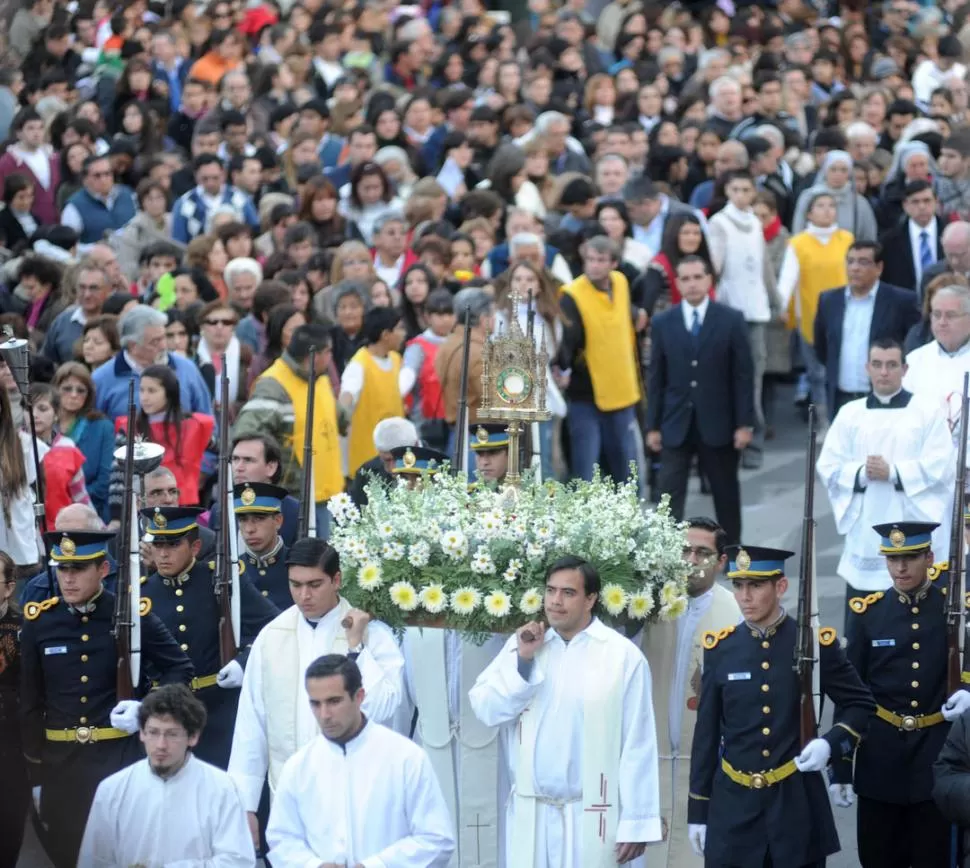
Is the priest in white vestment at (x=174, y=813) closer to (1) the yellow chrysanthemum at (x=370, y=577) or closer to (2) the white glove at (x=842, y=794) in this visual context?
(1) the yellow chrysanthemum at (x=370, y=577)

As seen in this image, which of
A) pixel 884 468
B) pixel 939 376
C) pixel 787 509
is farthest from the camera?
pixel 787 509

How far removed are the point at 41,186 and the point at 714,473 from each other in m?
6.66

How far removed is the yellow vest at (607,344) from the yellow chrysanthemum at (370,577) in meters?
6.11

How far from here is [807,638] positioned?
9773 millimetres

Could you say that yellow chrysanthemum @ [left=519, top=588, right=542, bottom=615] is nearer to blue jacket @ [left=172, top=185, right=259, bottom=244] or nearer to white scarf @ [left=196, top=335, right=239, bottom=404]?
white scarf @ [left=196, top=335, right=239, bottom=404]

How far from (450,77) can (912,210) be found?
279 inches

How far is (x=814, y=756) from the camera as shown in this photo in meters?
9.60

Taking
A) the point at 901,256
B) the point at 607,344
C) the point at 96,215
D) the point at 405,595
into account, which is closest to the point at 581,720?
the point at 405,595

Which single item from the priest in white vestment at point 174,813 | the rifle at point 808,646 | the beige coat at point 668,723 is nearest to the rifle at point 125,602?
the priest in white vestment at point 174,813

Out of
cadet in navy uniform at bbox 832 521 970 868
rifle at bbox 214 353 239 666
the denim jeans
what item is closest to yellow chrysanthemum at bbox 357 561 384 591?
rifle at bbox 214 353 239 666

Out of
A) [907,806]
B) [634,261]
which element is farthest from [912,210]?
[907,806]

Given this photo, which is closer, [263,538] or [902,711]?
[902,711]

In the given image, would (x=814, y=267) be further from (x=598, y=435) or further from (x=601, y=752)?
(x=601, y=752)

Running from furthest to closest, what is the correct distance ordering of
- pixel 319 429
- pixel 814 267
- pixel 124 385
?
pixel 814 267, pixel 124 385, pixel 319 429
